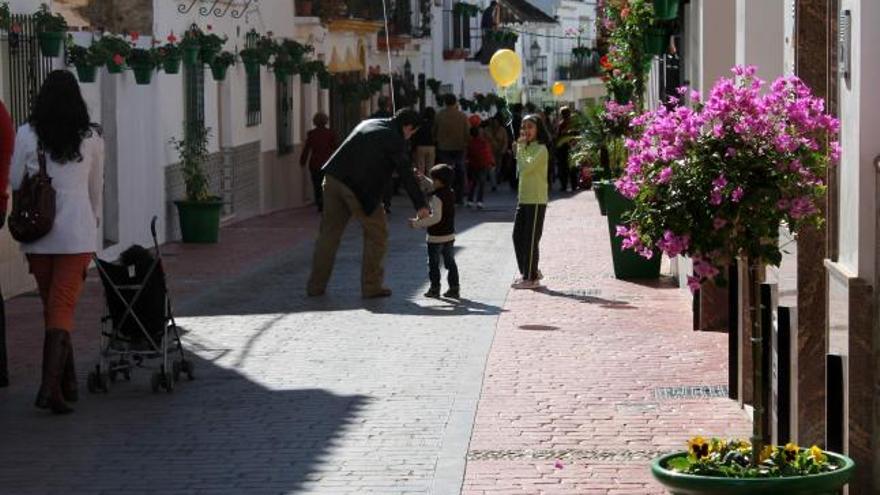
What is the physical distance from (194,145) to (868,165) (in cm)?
1807

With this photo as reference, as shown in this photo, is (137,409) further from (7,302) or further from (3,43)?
(3,43)

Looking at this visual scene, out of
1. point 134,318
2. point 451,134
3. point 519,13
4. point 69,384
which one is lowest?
point 69,384

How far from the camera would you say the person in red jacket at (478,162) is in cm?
3409

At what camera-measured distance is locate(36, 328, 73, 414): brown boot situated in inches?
428

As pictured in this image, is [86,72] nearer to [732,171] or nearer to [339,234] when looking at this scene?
[339,234]

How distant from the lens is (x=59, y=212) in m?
11.0

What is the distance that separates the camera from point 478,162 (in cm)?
3438

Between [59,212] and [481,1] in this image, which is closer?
[59,212]

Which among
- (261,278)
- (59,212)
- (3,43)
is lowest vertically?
(261,278)

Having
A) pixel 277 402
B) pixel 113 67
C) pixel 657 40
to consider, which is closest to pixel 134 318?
pixel 277 402

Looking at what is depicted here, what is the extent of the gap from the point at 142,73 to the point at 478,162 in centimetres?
1309

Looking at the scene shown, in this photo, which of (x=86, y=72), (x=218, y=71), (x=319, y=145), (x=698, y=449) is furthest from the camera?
(x=319, y=145)

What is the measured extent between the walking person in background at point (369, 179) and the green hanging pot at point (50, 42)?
3.08 m

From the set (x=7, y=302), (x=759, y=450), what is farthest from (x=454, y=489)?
(x=7, y=302)
